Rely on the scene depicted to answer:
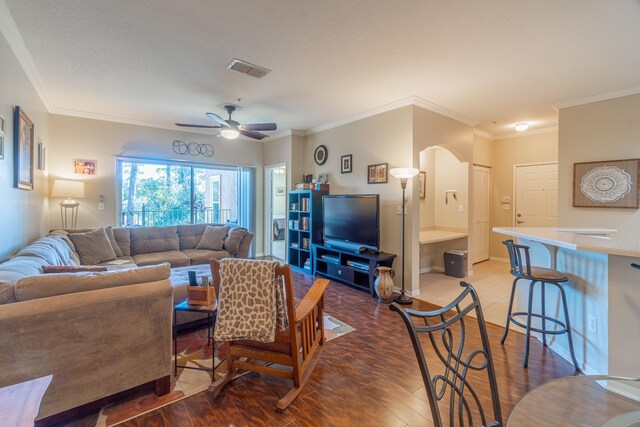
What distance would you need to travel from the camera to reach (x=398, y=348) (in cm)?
264

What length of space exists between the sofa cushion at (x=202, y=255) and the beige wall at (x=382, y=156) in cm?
222

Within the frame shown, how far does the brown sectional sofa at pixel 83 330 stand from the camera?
5.06 feet

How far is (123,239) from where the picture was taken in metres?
4.47

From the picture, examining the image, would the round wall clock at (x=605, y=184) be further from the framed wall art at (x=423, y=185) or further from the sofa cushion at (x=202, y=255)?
the sofa cushion at (x=202, y=255)

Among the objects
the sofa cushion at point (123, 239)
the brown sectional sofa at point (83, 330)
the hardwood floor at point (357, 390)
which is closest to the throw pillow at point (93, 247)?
the sofa cushion at point (123, 239)

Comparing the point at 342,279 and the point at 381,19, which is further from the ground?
the point at 381,19

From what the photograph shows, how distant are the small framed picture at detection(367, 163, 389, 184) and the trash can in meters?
1.87

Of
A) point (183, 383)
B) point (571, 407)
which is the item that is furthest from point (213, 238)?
point (571, 407)

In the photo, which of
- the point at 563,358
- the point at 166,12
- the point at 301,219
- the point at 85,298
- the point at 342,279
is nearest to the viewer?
the point at 85,298

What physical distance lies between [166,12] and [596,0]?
312 centimetres

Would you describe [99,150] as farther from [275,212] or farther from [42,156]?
[275,212]

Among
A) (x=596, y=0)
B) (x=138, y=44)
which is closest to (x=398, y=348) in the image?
(x=596, y=0)

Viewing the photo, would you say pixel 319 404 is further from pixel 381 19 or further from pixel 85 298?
pixel 381 19

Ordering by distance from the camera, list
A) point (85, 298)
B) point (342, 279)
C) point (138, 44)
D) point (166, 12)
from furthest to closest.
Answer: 1. point (342, 279)
2. point (138, 44)
3. point (166, 12)
4. point (85, 298)
